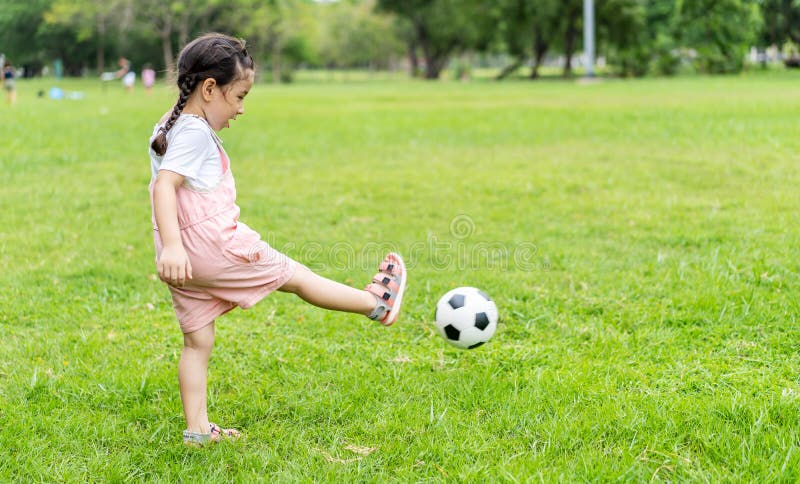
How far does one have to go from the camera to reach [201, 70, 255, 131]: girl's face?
2.88m

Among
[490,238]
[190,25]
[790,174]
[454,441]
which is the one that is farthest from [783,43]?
[454,441]

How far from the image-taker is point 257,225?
680 centimetres

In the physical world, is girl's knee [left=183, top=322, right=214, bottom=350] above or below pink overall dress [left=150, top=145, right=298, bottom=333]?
below

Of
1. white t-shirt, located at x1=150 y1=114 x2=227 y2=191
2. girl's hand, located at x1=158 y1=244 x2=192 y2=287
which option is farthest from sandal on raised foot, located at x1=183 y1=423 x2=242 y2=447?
white t-shirt, located at x1=150 y1=114 x2=227 y2=191

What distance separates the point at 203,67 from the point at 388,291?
1.29m

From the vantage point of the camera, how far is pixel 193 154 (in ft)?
9.07

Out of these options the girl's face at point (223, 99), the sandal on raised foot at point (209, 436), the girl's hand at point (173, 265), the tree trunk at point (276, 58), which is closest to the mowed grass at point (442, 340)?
the sandal on raised foot at point (209, 436)

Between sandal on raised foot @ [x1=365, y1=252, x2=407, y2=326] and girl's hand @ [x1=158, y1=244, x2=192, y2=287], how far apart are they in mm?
944

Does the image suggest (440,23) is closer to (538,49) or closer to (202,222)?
(538,49)

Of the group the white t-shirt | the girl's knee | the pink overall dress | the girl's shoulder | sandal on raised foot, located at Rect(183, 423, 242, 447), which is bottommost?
sandal on raised foot, located at Rect(183, 423, 242, 447)

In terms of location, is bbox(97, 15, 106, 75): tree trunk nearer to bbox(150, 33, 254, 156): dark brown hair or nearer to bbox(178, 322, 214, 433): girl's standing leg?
bbox(150, 33, 254, 156): dark brown hair

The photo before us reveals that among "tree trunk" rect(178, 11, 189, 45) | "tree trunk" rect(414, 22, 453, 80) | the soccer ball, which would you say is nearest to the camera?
the soccer ball

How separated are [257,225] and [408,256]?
1.76 m

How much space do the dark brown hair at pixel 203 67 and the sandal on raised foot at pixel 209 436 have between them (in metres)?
1.16
